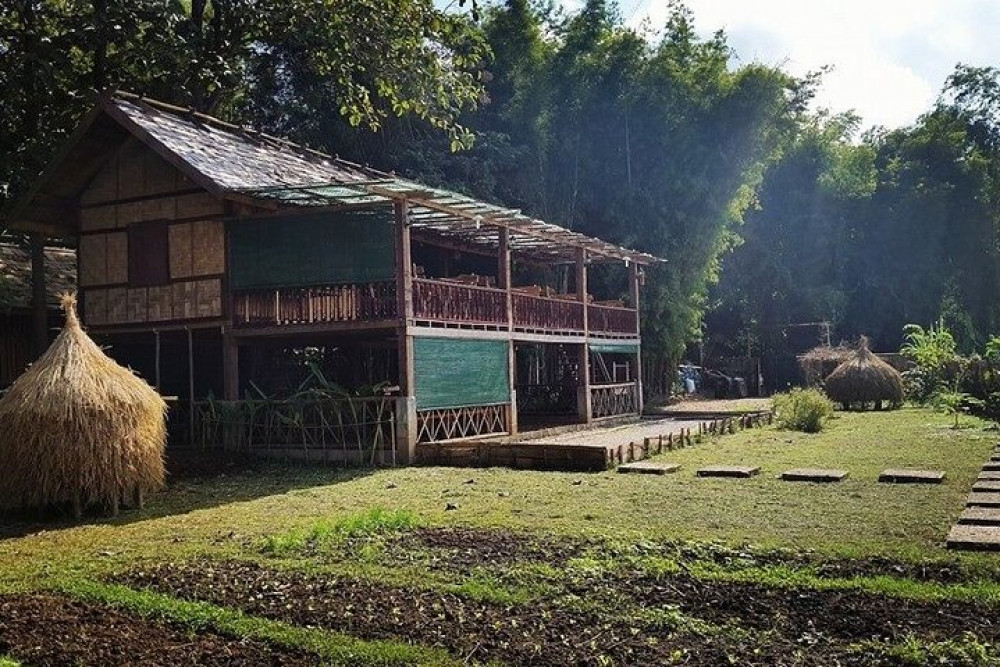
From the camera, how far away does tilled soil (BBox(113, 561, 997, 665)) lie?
5.07 m

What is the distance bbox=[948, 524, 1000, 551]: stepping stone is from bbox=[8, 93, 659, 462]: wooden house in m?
8.90

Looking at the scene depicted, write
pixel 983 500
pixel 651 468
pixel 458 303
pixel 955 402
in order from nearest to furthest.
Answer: pixel 983 500 → pixel 651 468 → pixel 458 303 → pixel 955 402

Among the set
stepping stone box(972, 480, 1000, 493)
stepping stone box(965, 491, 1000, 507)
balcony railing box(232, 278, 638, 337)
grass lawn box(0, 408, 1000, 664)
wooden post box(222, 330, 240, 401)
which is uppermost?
balcony railing box(232, 278, 638, 337)

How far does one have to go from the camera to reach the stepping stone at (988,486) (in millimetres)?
9852

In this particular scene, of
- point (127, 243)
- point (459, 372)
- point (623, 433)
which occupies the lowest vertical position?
point (623, 433)

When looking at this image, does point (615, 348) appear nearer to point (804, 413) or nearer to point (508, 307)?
point (804, 413)

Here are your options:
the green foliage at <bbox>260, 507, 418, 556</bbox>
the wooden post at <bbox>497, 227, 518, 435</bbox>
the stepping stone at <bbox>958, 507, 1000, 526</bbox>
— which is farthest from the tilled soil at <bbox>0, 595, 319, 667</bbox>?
the wooden post at <bbox>497, 227, 518, 435</bbox>

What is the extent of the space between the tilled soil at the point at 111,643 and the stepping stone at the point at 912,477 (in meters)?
8.18

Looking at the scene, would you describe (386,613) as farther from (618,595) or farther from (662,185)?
(662,185)

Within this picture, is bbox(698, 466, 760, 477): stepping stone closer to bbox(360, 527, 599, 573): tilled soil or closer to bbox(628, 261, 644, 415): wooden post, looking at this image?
bbox(360, 527, 599, 573): tilled soil

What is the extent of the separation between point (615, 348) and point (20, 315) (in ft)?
42.8

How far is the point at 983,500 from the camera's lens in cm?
910

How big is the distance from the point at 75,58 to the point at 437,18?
1009 centimetres

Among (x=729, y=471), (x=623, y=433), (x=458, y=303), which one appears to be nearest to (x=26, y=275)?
(x=458, y=303)
